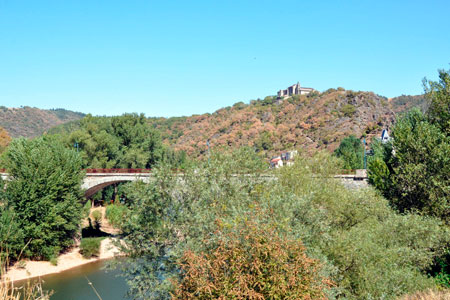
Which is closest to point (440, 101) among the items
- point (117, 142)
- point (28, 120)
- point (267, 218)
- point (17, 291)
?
point (267, 218)

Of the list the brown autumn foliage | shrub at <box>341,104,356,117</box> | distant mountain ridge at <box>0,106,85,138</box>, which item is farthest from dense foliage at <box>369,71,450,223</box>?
distant mountain ridge at <box>0,106,85,138</box>

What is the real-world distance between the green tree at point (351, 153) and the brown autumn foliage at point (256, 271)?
4531 centimetres

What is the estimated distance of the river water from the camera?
25766 mm

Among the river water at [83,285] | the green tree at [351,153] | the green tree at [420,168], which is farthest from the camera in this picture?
the green tree at [351,153]

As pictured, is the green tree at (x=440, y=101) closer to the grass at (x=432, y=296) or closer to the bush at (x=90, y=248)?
the grass at (x=432, y=296)

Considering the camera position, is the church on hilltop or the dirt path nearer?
the dirt path

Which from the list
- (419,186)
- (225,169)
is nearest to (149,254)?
(225,169)

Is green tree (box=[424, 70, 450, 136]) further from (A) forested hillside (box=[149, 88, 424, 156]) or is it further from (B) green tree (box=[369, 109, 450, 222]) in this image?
(A) forested hillside (box=[149, 88, 424, 156])

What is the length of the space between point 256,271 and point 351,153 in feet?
178

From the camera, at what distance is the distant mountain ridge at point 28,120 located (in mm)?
140125

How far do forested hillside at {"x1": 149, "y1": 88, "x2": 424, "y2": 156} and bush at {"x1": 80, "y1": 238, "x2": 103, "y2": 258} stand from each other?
4686 cm

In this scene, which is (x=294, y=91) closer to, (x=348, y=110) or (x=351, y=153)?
(x=348, y=110)

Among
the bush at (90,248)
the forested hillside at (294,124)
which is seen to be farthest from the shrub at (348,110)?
the bush at (90,248)

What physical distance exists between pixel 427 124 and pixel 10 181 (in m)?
32.6
